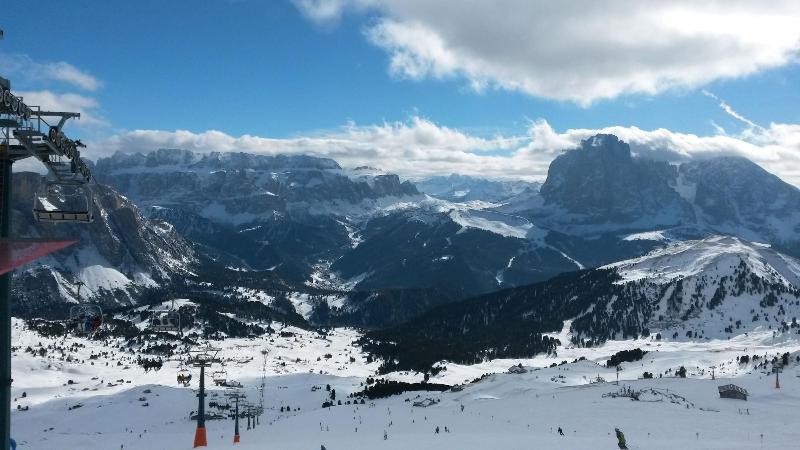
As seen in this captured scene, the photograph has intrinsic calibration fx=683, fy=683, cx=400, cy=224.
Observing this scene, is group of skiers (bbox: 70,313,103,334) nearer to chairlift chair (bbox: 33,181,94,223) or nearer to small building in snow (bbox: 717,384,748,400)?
chairlift chair (bbox: 33,181,94,223)

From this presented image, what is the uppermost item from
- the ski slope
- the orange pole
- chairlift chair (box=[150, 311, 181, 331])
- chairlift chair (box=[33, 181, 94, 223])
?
chairlift chair (box=[33, 181, 94, 223])

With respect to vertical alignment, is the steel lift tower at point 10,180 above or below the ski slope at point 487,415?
above

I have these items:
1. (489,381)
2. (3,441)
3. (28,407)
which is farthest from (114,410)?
(3,441)

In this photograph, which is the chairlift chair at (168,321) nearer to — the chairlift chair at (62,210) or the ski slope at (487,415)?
the ski slope at (487,415)

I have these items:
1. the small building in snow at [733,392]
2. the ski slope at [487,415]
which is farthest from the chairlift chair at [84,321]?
the small building in snow at [733,392]

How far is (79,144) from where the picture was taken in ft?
72.1

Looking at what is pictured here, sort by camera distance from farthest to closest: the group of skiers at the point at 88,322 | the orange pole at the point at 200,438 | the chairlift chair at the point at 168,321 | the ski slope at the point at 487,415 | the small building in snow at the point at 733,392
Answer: the small building in snow at the point at 733,392 < the ski slope at the point at 487,415 < the orange pole at the point at 200,438 < the chairlift chair at the point at 168,321 < the group of skiers at the point at 88,322

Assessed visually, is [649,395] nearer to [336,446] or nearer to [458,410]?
[458,410]

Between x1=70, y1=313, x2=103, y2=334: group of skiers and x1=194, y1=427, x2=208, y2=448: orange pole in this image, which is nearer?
x1=70, y1=313, x2=103, y2=334: group of skiers

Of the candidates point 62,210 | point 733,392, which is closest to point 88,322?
point 62,210

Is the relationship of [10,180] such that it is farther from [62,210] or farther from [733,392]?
[733,392]

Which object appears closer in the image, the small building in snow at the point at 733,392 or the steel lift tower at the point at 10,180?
the steel lift tower at the point at 10,180

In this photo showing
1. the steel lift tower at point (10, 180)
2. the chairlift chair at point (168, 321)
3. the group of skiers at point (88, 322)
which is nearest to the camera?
the steel lift tower at point (10, 180)

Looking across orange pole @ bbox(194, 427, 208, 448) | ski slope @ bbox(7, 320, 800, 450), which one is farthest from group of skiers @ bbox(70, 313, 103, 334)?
orange pole @ bbox(194, 427, 208, 448)
